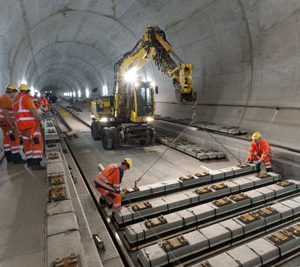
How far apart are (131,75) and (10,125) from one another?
5217 mm

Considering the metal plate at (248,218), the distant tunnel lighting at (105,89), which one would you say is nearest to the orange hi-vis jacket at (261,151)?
the metal plate at (248,218)

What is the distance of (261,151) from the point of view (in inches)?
264

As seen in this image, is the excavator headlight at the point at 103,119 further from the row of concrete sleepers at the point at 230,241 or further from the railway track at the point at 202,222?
the row of concrete sleepers at the point at 230,241

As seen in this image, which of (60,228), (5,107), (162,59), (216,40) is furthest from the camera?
(216,40)

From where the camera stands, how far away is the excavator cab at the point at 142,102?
9383 mm

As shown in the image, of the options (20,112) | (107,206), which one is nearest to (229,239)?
(107,206)

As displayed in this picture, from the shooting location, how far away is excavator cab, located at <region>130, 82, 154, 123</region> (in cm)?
938

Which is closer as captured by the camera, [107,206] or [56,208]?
[56,208]

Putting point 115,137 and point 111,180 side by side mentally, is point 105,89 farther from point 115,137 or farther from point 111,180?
point 111,180

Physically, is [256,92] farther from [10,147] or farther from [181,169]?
[10,147]

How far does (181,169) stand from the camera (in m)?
7.27

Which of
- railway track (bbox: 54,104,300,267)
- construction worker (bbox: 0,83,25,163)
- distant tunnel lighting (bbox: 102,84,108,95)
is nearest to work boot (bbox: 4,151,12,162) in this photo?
construction worker (bbox: 0,83,25,163)

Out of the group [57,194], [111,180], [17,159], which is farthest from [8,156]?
[111,180]

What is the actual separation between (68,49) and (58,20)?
26.0 feet
